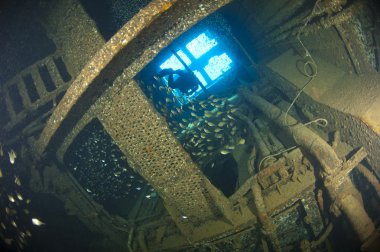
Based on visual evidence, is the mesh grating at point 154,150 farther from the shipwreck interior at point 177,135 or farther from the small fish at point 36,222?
the small fish at point 36,222

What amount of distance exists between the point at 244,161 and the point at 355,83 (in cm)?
295

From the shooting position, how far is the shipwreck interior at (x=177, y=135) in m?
4.07

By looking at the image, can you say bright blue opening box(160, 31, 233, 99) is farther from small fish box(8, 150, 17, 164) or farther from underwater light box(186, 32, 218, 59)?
small fish box(8, 150, 17, 164)

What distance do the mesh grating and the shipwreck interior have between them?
0.02 m

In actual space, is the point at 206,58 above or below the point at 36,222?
above

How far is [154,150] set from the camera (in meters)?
4.21

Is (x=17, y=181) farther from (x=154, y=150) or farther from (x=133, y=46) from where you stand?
(x=133, y=46)

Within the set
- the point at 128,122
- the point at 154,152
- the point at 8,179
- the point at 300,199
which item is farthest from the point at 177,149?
the point at 8,179

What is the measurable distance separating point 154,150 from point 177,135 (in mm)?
1667

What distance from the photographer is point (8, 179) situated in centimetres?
615

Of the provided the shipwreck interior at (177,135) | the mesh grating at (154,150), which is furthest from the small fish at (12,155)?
the mesh grating at (154,150)

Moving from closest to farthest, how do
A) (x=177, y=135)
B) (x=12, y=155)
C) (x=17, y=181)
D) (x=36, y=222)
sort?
(x=177, y=135), (x=12, y=155), (x=17, y=181), (x=36, y=222)

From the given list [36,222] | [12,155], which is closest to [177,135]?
[12,155]

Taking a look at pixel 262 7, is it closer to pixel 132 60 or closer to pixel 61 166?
pixel 132 60
